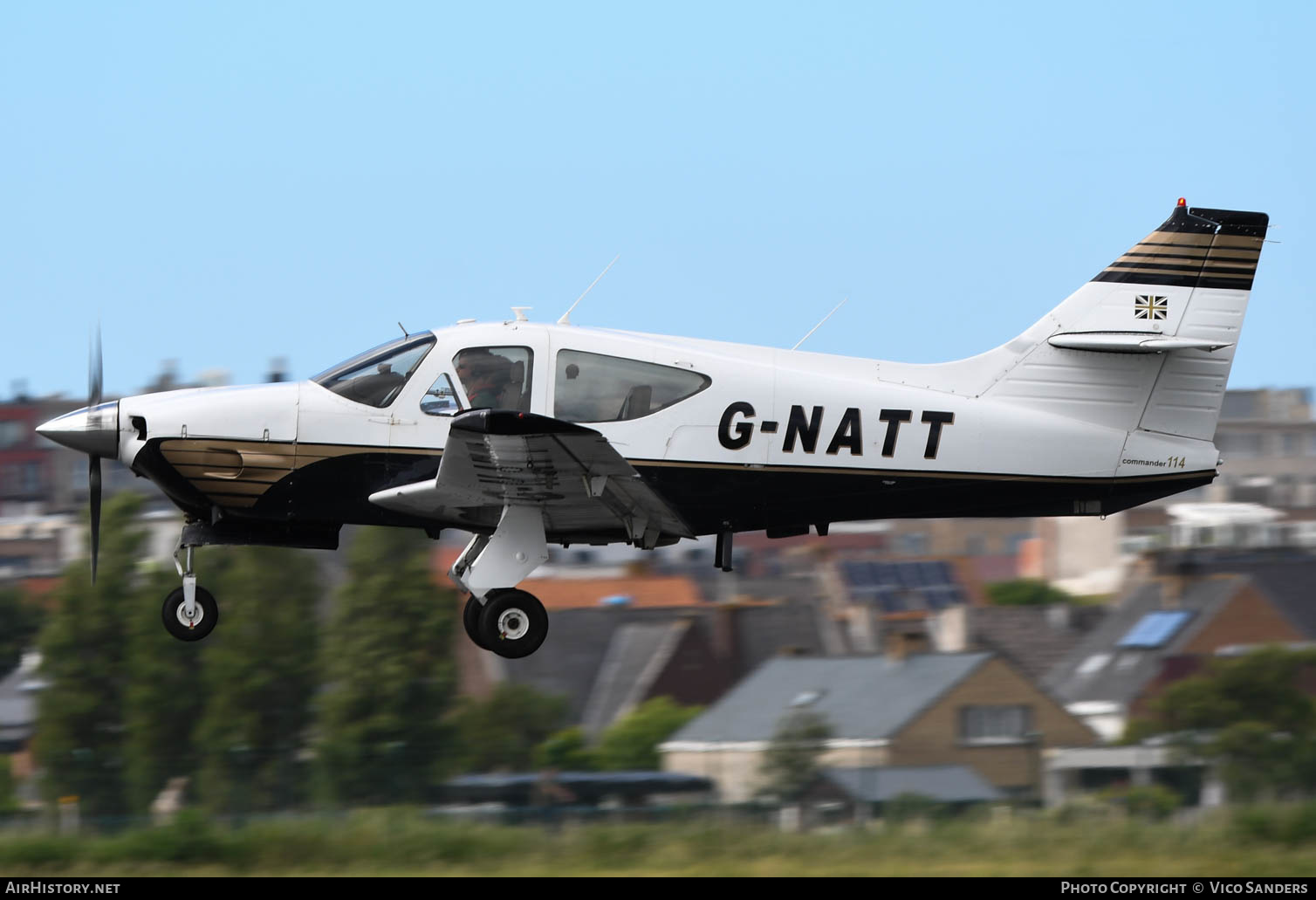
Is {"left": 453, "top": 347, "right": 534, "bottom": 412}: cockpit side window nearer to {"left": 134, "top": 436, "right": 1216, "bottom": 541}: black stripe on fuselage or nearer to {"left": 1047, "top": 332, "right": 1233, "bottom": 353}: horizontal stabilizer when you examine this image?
{"left": 134, "top": 436, "right": 1216, "bottom": 541}: black stripe on fuselage

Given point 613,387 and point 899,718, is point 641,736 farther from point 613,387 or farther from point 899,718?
point 613,387

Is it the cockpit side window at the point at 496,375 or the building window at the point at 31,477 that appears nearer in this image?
the cockpit side window at the point at 496,375

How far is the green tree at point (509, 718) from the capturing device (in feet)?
119

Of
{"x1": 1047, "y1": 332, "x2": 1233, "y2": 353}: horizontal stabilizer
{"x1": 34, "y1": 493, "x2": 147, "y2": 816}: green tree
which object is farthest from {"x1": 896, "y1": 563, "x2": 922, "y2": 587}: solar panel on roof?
{"x1": 1047, "y1": 332, "x2": 1233, "y2": 353}: horizontal stabilizer

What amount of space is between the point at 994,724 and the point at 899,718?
1.81 m

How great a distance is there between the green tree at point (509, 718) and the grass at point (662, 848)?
1692 centimetres

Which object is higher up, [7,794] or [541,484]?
[541,484]

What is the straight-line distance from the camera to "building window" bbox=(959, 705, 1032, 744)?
28281 millimetres

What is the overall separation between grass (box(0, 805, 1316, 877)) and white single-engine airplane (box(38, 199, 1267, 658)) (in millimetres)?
5628

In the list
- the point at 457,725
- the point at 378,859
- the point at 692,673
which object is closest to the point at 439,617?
the point at 457,725

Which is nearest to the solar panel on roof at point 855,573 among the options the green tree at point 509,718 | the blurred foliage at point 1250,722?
the green tree at point 509,718

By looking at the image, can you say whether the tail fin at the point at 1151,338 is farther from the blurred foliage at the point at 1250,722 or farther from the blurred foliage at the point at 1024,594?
the blurred foliage at the point at 1024,594

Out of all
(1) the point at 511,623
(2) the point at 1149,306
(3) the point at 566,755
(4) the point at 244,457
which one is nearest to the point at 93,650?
(3) the point at 566,755

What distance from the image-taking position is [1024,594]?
226ft
